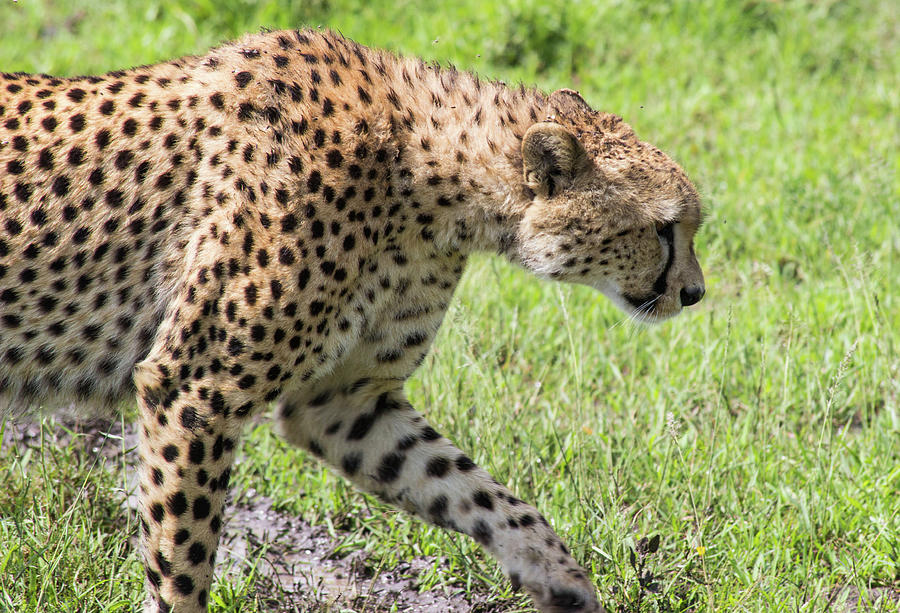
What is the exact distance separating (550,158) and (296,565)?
1.53m

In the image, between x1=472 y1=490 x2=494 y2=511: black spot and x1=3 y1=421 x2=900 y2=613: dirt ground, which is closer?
x1=472 y1=490 x2=494 y2=511: black spot

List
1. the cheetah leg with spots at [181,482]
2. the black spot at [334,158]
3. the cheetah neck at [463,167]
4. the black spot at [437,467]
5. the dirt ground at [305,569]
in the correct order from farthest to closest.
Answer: the dirt ground at [305,569], the black spot at [437,467], the cheetah neck at [463,167], the black spot at [334,158], the cheetah leg with spots at [181,482]

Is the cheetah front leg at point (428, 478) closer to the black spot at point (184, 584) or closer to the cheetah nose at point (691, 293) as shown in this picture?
the black spot at point (184, 584)

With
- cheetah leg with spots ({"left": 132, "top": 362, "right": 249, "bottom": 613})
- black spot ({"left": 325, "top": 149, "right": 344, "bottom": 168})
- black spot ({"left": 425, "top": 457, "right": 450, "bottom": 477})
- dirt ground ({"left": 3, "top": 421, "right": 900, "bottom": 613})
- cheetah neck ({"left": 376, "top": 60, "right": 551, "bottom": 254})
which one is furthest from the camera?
dirt ground ({"left": 3, "top": 421, "right": 900, "bottom": 613})

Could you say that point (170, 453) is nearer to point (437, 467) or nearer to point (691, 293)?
point (437, 467)

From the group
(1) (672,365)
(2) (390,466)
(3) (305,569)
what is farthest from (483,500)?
(1) (672,365)

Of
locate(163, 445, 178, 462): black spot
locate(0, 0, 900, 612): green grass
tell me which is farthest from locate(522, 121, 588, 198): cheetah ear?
locate(163, 445, 178, 462): black spot

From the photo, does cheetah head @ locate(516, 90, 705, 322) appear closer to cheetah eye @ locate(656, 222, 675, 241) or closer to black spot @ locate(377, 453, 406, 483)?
cheetah eye @ locate(656, 222, 675, 241)

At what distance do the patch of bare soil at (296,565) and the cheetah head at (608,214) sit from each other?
101 cm

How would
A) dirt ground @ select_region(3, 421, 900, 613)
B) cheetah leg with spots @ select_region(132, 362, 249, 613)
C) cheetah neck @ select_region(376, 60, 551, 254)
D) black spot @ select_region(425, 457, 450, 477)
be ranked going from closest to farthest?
cheetah leg with spots @ select_region(132, 362, 249, 613) < cheetah neck @ select_region(376, 60, 551, 254) < black spot @ select_region(425, 457, 450, 477) < dirt ground @ select_region(3, 421, 900, 613)

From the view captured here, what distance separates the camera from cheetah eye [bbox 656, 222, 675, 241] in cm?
318

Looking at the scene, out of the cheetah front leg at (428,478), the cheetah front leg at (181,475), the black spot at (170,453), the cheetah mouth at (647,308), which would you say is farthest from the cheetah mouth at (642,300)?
the black spot at (170,453)

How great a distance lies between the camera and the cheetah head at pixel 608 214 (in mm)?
3062

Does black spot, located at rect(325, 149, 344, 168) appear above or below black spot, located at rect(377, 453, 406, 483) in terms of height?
above
